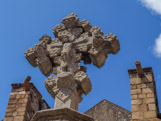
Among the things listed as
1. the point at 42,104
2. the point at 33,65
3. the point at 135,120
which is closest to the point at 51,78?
the point at 33,65

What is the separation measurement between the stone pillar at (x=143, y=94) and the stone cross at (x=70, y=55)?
2845mm

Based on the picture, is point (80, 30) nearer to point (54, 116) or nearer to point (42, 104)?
point (54, 116)

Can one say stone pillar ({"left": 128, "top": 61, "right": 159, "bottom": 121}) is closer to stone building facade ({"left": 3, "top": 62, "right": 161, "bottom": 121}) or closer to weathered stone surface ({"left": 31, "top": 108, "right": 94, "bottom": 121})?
stone building facade ({"left": 3, "top": 62, "right": 161, "bottom": 121})

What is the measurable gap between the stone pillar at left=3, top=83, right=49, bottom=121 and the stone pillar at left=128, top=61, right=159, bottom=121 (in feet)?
9.31

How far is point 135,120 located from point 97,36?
313 centimetres

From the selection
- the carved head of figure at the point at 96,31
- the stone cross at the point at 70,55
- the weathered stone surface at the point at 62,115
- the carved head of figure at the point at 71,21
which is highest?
the carved head of figure at the point at 71,21

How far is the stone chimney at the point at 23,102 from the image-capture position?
27.9ft

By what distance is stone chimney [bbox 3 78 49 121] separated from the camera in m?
8.49

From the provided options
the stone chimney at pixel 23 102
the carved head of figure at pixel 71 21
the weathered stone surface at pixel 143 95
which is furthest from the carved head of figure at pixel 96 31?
the stone chimney at pixel 23 102

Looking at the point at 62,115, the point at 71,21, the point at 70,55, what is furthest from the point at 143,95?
the point at 62,115

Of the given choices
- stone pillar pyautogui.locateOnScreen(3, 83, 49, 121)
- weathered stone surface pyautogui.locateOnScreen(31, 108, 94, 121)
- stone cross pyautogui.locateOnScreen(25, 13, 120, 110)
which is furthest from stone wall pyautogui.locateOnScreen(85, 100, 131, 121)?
weathered stone surface pyautogui.locateOnScreen(31, 108, 94, 121)

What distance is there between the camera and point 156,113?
7.43 meters

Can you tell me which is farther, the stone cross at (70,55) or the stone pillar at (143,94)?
the stone pillar at (143,94)

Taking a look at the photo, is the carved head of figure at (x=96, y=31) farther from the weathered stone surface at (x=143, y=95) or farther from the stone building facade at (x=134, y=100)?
the weathered stone surface at (x=143, y=95)
